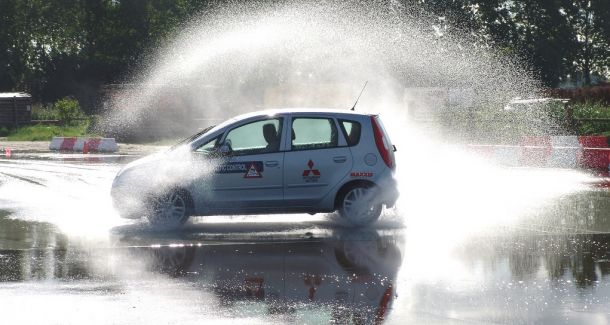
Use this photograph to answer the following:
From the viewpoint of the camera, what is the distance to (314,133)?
14.1 metres

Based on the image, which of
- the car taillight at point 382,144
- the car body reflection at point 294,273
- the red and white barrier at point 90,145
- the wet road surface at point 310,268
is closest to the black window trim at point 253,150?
the wet road surface at point 310,268

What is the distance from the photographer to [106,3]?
80188 millimetres

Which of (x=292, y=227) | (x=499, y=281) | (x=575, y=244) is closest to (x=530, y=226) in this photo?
(x=575, y=244)

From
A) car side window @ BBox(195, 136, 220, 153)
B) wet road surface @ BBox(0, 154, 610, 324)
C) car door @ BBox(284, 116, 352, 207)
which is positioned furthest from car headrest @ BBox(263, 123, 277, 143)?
wet road surface @ BBox(0, 154, 610, 324)

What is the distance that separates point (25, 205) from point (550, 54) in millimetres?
69931

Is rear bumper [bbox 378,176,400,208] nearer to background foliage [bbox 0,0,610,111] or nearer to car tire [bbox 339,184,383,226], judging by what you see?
car tire [bbox 339,184,383,226]

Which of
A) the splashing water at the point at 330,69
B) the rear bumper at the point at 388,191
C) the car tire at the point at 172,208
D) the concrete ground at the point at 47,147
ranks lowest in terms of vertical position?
the car tire at the point at 172,208

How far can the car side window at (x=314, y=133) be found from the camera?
1405 cm

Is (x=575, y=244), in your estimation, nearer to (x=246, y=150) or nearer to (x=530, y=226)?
(x=530, y=226)

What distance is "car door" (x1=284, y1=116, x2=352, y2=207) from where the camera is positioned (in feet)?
45.8

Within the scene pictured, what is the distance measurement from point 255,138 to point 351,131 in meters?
1.25

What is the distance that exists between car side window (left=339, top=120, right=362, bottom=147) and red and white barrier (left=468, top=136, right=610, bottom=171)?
46.0 ft

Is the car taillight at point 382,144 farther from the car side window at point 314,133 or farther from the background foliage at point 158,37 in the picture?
the background foliage at point 158,37

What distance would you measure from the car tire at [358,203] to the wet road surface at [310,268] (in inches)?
11.2
